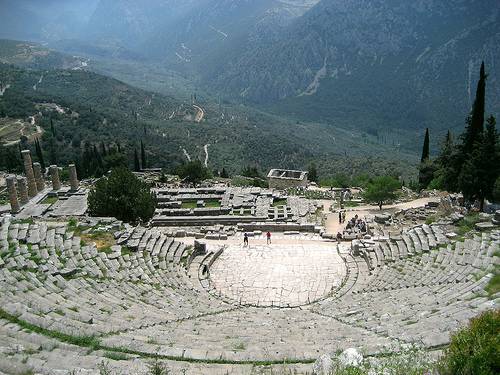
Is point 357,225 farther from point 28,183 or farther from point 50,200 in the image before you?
point 28,183

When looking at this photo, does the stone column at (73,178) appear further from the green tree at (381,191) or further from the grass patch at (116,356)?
the grass patch at (116,356)

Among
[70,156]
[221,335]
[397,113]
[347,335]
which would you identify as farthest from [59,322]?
[397,113]

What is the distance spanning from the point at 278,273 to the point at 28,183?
2743cm

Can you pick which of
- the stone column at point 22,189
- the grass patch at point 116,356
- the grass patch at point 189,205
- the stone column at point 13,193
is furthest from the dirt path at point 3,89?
the grass patch at point 116,356

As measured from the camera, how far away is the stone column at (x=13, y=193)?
3481cm

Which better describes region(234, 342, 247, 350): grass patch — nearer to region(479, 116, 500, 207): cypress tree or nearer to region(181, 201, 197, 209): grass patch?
region(479, 116, 500, 207): cypress tree

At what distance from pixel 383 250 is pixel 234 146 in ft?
294

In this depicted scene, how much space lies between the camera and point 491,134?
29656mm

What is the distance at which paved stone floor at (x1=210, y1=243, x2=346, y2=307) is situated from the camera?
20.3 m

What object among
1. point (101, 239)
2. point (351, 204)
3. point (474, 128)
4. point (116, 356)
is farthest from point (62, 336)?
point (474, 128)

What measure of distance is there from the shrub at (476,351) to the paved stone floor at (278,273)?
11081mm

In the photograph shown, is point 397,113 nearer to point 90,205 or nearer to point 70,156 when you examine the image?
point 70,156

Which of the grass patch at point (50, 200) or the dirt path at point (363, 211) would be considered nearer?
the dirt path at point (363, 211)

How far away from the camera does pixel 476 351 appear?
792cm
